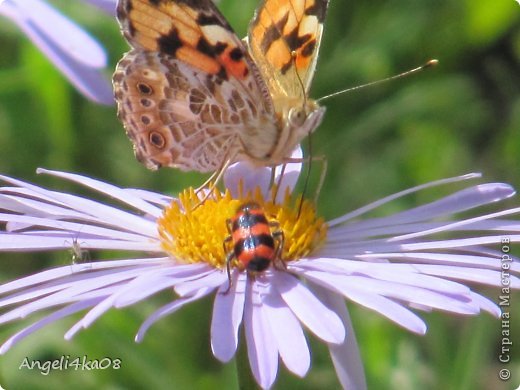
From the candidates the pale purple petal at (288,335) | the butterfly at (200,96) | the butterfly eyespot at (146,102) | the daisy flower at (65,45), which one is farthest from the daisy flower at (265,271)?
the daisy flower at (65,45)

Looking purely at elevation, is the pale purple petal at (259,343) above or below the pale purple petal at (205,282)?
below

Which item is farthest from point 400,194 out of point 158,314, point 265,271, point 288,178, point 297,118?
point 158,314

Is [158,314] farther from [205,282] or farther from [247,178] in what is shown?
[247,178]

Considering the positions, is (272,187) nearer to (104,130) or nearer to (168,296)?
(168,296)

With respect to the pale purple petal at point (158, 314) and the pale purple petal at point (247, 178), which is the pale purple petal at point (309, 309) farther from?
the pale purple petal at point (247, 178)

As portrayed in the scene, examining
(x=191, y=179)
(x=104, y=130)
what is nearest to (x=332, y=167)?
(x=191, y=179)
